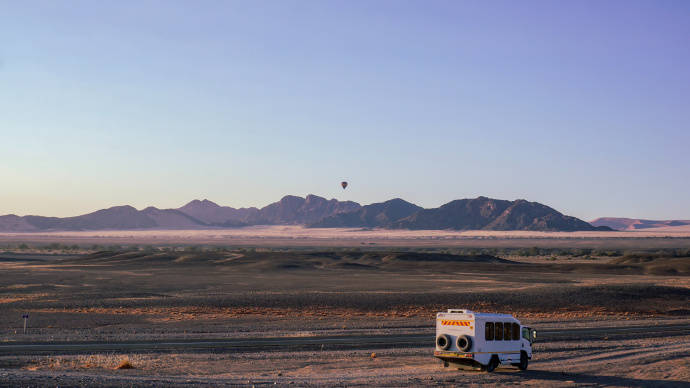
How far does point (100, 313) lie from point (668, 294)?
132ft

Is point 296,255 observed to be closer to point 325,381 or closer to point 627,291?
point 627,291

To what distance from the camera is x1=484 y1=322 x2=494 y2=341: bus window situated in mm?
22194

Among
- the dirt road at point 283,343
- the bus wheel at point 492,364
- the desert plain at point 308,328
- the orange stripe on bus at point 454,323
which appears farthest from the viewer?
the dirt road at point 283,343

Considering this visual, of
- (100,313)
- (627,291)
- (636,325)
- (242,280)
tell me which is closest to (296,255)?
(242,280)

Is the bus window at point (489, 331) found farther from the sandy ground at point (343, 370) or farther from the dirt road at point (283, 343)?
the dirt road at point (283, 343)

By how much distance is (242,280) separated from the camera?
232 ft

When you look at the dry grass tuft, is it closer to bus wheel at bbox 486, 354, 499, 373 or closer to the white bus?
the white bus

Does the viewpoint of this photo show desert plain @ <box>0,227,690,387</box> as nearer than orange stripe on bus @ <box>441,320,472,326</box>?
No

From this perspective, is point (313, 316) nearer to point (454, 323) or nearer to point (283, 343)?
point (283, 343)

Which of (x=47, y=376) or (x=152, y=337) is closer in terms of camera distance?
(x=47, y=376)

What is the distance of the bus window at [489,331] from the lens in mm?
22194

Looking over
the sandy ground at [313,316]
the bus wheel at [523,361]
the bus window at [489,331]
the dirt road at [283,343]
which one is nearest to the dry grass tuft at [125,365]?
the sandy ground at [313,316]

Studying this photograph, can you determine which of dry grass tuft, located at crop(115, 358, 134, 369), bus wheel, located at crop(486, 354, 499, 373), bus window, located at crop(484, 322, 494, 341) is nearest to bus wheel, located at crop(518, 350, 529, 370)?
bus wheel, located at crop(486, 354, 499, 373)

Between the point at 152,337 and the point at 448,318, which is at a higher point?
the point at 448,318
